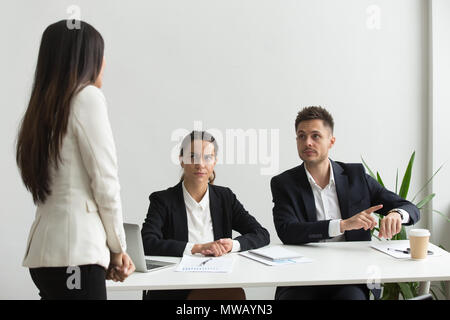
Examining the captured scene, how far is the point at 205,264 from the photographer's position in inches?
78.6

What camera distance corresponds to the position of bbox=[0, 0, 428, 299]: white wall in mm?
3369

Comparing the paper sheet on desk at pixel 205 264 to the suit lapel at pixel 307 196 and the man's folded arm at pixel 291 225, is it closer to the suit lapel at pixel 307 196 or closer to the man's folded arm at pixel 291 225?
the man's folded arm at pixel 291 225

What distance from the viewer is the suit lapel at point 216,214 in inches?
98.0

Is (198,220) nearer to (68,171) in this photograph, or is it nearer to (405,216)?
(405,216)

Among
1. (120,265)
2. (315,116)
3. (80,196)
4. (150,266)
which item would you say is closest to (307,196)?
(315,116)

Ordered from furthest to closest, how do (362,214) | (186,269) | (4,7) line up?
(4,7) → (362,214) → (186,269)

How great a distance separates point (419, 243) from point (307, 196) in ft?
2.10

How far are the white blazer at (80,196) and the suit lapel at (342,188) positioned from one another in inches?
56.6

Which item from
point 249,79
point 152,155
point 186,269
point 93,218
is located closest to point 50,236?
point 93,218

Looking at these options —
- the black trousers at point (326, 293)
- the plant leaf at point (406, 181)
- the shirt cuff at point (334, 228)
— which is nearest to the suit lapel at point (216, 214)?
the black trousers at point (326, 293)

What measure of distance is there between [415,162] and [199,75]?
179 centimetres

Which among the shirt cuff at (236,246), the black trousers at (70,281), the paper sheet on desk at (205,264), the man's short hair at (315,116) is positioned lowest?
the paper sheet on desk at (205,264)
